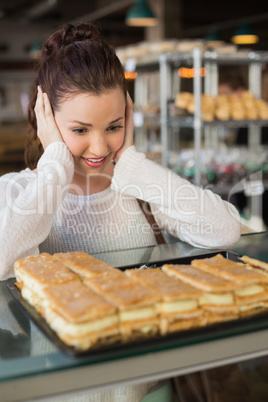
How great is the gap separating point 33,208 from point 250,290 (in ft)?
2.26

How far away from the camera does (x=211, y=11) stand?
10.1 m

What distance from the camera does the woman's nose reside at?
1459mm

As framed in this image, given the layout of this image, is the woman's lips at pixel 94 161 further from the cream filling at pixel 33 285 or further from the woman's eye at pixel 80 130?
the cream filling at pixel 33 285

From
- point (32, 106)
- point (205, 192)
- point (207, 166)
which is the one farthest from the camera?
point (207, 166)

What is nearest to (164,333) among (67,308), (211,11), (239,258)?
(67,308)

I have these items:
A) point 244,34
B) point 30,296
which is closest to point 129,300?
point 30,296

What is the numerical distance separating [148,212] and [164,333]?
101cm

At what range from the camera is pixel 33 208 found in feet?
4.41

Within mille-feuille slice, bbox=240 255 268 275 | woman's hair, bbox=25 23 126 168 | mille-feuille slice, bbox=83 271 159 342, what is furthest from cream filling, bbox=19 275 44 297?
woman's hair, bbox=25 23 126 168

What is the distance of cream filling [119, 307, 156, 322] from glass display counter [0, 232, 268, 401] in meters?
0.04

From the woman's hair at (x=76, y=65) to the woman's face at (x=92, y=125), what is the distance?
28 mm

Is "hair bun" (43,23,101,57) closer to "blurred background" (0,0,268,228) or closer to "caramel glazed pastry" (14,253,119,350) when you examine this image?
"blurred background" (0,0,268,228)

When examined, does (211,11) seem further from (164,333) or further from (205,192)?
(164,333)

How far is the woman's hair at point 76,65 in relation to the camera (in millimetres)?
1501
